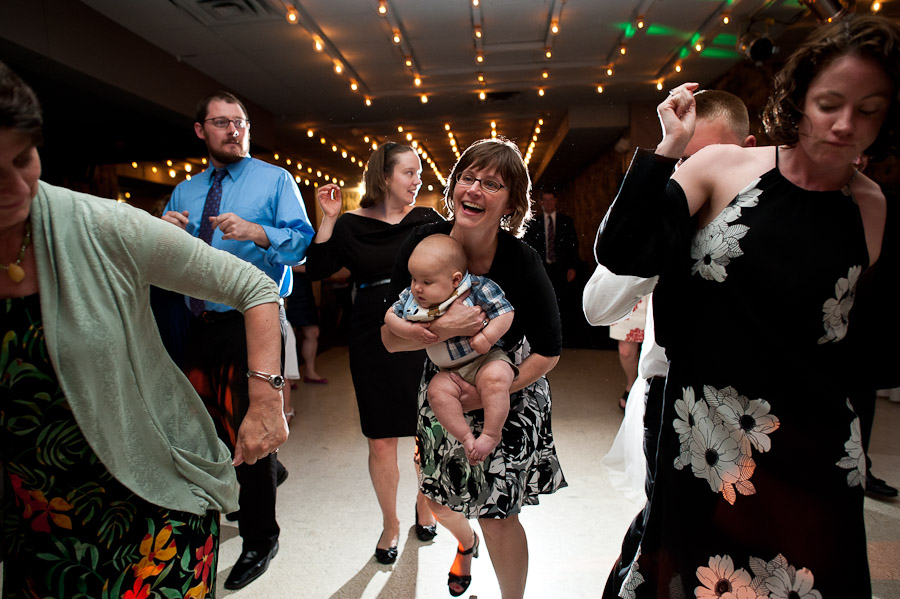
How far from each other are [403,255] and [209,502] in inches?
29.9

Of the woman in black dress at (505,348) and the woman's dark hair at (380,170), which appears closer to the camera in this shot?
the woman in black dress at (505,348)

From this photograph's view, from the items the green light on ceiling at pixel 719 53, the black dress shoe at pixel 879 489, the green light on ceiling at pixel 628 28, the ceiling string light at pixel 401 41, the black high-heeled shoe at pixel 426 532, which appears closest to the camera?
the black high-heeled shoe at pixel 426 532

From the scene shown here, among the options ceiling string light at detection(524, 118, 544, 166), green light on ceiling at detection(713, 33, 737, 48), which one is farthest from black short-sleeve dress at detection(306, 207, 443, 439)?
green light on ceiling at detection(713, 33, 737, 48)

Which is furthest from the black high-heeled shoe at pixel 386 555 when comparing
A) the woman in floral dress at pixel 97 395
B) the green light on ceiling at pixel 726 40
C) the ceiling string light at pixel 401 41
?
the green light on ceiling at pixel 726 40

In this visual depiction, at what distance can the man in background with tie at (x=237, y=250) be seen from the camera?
2.04 metres

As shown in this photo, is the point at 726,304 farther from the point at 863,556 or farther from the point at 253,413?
the point at 253,413

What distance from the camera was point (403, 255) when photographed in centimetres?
151

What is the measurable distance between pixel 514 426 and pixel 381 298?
95 cm

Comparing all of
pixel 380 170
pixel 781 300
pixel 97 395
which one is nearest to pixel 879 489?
pixel 781 300

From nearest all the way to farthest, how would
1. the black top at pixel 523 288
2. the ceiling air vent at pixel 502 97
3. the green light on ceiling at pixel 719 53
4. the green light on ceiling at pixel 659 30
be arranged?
the black top at pixel 523 288
the ceiling air vent at pixel 502 97
the green light on ceiling at pixel 659 30
the green light on ceiling at pixel 719 53

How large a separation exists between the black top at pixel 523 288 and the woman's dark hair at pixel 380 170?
762 mm

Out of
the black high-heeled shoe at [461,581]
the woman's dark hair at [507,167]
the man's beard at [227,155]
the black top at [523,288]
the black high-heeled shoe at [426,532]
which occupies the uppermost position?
the man's beard at [227,155]

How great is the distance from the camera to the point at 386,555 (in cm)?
224

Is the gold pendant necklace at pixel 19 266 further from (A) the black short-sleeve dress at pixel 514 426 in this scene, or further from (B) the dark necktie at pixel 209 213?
(B) the dark necktie at pixel 209 213
